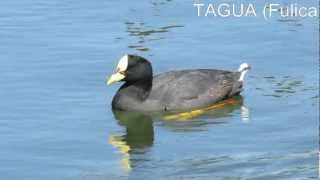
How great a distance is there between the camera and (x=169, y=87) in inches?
628

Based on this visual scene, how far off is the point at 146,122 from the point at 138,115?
334 millimetres

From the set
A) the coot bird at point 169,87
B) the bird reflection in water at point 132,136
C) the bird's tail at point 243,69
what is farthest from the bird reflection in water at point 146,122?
the bird's tail at point 243,69

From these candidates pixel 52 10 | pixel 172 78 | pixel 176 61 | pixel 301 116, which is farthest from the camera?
pixel 52 10

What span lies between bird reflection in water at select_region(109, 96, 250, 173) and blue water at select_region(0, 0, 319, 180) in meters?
0.03

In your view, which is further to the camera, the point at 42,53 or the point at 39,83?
the point at 42,53

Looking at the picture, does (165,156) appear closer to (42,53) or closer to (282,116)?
(282,116)

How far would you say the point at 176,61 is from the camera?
682 inches

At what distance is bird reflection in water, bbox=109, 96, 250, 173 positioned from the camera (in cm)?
1388

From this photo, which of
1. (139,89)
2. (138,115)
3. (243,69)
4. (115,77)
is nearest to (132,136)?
(138,115)

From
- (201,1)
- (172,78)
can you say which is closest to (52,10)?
(201,1)

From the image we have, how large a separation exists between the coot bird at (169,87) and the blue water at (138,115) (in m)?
0.24

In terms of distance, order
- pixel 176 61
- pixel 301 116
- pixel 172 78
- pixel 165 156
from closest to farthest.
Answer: pixel 165 156 → pixel 301 116 → pixel 172 78 → pixel 176 61

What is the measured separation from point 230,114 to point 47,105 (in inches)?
93.4

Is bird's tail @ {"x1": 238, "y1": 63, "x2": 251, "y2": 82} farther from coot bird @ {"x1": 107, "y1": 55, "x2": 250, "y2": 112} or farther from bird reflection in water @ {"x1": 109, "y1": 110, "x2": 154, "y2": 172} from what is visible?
bird reflection in water @ {"x1": 109, "y1": 110, "x2": 154, "y2": 172}
